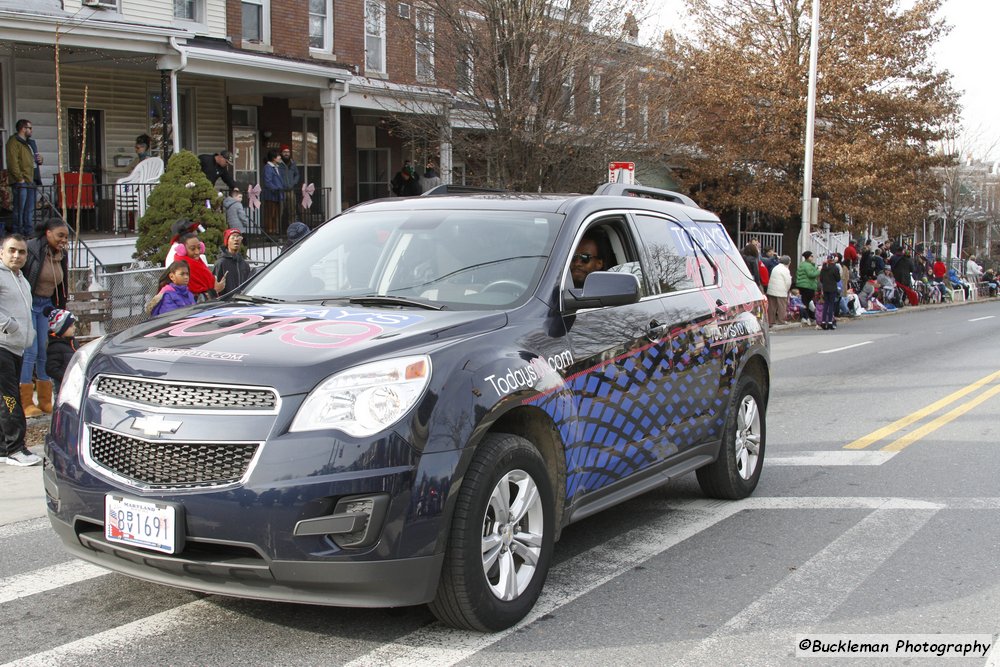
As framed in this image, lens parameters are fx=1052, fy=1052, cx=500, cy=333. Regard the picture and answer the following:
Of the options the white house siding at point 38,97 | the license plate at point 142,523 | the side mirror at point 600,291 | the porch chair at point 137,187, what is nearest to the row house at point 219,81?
the white house siding at point 38,97

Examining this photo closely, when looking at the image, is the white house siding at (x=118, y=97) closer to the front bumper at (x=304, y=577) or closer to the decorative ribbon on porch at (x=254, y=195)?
the decorative ribbon on porch at (x=254, y=195)

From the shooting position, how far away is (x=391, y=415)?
13.1 ft

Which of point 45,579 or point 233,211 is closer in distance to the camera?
point 45,579

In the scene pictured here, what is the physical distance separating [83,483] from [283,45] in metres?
20.6

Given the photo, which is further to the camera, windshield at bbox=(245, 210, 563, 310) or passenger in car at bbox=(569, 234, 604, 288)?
passenger in car at bbox=(569, 234, 604, 288)

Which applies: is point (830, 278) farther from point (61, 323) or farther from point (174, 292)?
point (61, 323)

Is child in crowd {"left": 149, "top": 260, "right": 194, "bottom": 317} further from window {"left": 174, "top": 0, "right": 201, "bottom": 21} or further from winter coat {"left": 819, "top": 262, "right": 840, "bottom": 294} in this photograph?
winter coat {"left": 819, "top": 262, "right": 840, "bottom": 294}

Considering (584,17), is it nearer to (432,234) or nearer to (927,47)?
(432,234)

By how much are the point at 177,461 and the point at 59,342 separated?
534cm

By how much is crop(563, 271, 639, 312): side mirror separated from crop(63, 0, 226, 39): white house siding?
1569cm

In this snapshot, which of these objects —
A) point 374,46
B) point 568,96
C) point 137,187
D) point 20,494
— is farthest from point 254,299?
point 374,46

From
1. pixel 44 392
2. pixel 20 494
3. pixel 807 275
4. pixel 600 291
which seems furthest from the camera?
pixel 807 275

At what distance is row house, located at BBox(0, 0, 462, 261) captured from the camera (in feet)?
58.4

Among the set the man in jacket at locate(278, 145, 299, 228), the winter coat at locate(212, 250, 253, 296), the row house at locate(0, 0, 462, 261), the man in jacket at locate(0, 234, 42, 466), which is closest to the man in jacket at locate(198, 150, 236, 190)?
the row house at locate(0, 0, 462, 261)
